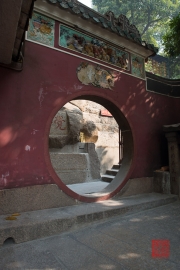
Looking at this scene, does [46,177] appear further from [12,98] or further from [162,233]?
[162,233]

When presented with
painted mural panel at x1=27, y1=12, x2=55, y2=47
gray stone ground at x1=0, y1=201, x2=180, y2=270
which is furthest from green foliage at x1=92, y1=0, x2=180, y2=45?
gray stone ground at x1=0, y1=201, x2=180, y2=270

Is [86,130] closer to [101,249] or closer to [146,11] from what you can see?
[101,249]

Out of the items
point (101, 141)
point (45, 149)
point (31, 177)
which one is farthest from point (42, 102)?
point (101, 141)

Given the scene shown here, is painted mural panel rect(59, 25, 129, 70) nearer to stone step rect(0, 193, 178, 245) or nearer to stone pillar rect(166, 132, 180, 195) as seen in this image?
stone pillar rect(166, 132, 180, 195)

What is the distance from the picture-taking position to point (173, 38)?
18.0 feet

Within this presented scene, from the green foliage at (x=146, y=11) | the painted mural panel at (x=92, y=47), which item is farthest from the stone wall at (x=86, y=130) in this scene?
the green foliage at (x=146, y=11)

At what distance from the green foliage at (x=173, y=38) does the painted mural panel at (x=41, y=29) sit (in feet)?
11.0

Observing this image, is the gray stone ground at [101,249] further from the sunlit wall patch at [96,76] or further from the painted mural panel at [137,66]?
the painted mural panel at [137,66]

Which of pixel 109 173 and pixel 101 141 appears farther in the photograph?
pixel 101 141

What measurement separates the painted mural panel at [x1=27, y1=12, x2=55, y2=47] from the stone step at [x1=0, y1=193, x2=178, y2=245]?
10.1 ft

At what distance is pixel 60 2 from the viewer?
365 cm

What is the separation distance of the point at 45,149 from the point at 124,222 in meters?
1.88

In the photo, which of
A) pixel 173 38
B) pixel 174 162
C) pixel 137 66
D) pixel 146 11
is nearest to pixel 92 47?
pixel 137 66

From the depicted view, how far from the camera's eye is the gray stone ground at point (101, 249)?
2.04 m
